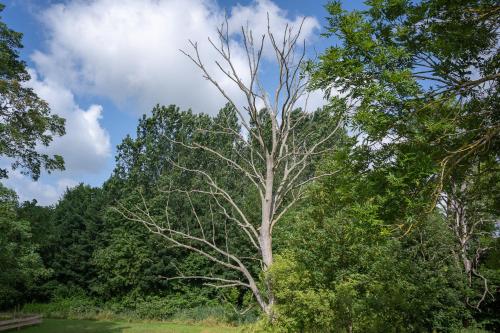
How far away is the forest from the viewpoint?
420cm

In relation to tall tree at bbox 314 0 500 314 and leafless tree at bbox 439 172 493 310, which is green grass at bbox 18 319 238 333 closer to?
leafless tree at bbox 439 172 493 310

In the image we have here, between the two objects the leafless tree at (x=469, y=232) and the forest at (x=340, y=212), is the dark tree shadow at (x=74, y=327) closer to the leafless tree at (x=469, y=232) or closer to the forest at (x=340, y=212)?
the forest at (x=340, y=212)

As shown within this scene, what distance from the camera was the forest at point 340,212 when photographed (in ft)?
13.8

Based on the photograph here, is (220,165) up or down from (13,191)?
up

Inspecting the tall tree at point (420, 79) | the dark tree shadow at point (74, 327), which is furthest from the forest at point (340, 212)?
the dark tree shadow at point (74, 327)

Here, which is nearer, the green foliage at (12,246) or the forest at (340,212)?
the forest at (340,212)

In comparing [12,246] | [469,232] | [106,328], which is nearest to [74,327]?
[106,328]

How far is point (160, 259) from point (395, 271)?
2075cm

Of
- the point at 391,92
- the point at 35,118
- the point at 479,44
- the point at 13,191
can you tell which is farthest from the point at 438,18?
the point at 13,191

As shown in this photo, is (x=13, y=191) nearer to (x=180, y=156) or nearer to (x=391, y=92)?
(x=391, y=92)

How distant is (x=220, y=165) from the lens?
37.0 metres

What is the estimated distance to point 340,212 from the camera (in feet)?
35.6

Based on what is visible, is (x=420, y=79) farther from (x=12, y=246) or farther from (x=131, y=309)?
(x=131, y=309)

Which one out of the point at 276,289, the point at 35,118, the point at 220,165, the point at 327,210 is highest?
the point at 220,165
